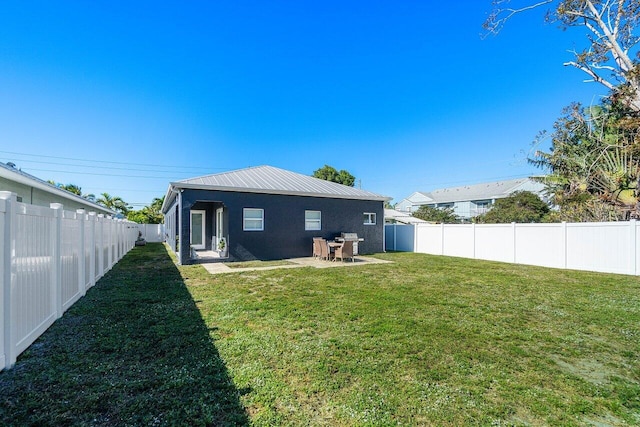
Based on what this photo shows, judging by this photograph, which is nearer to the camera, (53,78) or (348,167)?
(53,78)

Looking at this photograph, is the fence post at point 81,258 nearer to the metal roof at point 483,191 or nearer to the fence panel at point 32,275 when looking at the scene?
the fence panel at point 32,275

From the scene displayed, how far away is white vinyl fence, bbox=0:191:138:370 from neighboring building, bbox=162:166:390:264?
547cm

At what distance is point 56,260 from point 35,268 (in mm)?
801

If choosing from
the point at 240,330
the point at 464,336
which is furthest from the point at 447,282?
the point at 240,330

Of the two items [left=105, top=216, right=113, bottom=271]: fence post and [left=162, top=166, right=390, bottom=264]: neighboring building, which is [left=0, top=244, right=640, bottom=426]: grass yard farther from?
[left=162, top=166, right=390, bottom=264]: neighboring building

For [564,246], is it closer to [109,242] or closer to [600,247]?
[600,247]

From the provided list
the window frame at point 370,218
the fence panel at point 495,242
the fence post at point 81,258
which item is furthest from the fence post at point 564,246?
the fence post at point 81,258

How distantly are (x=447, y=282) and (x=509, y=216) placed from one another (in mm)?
19561

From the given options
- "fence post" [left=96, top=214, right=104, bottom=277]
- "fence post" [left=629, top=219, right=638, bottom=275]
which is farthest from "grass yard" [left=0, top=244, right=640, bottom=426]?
"fence post" [left=629, top=219, right=638, bottom=275]

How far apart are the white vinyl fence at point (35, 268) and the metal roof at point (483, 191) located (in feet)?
123

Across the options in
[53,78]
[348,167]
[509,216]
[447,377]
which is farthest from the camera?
[348,167]

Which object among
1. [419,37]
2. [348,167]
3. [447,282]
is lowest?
[447,282]

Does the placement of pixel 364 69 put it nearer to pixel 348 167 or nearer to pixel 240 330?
pixel 240 330

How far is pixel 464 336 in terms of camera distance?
4.14 metres
